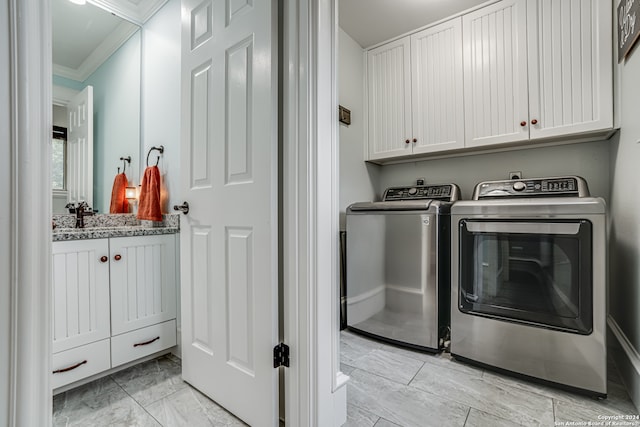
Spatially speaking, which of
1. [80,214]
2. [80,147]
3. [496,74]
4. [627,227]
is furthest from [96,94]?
[627,227]

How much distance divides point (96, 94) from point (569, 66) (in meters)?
3.10

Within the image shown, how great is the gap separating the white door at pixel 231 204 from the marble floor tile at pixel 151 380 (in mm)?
113

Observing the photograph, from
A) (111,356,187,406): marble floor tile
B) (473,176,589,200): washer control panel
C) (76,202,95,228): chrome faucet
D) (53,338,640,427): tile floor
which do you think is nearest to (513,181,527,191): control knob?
(473,176,589,200): washer control panel

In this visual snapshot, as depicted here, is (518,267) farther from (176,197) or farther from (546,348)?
(176,197)

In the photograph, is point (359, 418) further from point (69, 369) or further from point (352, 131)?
point (352, 131)

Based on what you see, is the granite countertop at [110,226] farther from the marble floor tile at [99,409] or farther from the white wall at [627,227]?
the white wall at [627,227]

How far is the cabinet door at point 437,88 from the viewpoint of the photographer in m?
2.20

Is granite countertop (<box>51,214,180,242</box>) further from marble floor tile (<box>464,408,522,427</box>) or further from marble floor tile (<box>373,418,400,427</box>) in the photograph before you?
marble floor tile (<box>464,408,522,427</box>)

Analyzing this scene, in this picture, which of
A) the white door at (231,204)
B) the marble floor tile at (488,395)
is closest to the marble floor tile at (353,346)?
the marble floor tile at (488,395)

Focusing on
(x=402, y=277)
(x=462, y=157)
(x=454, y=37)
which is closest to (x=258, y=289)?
(x=402, y=277)

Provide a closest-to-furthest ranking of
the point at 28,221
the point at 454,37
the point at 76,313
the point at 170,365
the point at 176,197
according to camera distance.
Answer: the point at 28,221 → the point at 76,313 → the point at 170,365 → the point at 176,197 → the point at 454,37

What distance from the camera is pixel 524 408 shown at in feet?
4.34

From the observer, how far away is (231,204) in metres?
1.28

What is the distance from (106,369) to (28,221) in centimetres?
144
